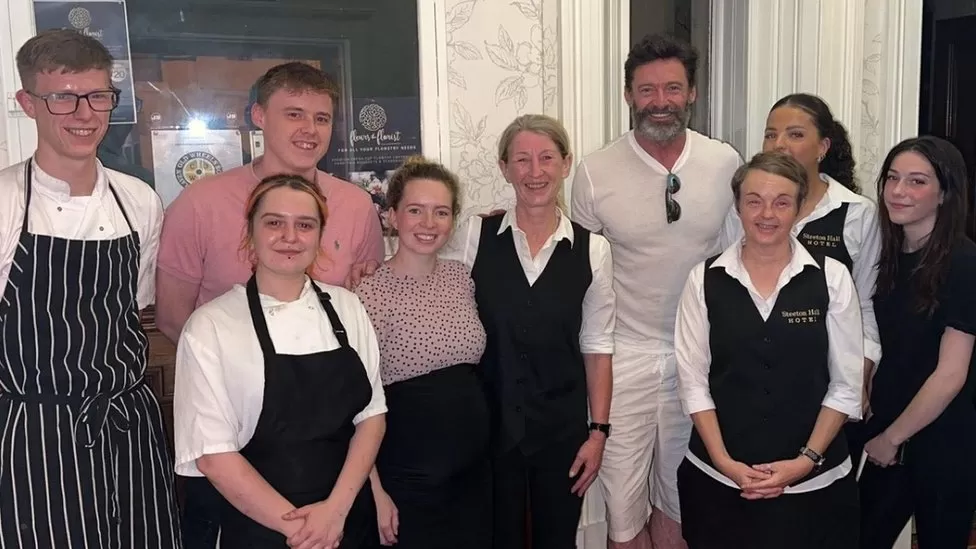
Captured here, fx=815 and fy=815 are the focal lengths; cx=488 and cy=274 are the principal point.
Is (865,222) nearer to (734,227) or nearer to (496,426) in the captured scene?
(734,227)

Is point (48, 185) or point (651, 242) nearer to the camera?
point (48, 185)

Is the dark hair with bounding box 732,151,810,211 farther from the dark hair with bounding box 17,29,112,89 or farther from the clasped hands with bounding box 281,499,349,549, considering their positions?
the dark hair with bounding box 17,29,112,89

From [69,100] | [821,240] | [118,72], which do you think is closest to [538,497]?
[821,240]

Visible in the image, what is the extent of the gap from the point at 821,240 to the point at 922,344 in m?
0.33

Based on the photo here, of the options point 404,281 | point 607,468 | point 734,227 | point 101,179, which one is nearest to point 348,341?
point 404,281

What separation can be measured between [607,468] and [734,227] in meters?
0.71

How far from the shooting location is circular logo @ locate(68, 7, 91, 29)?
1933 millimetres

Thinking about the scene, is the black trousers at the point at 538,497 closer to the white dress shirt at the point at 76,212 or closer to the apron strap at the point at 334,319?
the apron strap at the point at 334,319

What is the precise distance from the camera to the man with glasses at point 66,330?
1.49 meters

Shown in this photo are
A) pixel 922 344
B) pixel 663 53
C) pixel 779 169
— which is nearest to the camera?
pixel 779 169

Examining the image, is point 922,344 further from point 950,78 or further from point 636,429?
point 950,78

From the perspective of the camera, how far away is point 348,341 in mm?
1609

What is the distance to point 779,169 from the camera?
5.98 feet

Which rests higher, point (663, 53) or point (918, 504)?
point (663, 53)
